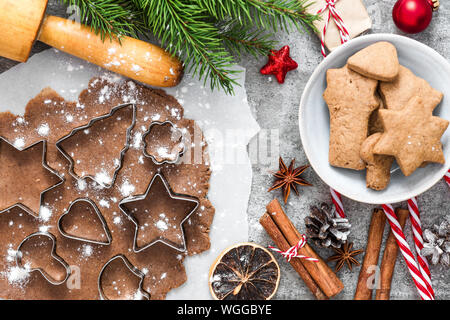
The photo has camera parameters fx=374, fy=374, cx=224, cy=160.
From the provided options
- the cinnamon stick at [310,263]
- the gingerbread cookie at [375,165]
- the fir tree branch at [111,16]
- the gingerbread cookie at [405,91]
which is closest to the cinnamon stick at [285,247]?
the cinnamon stick at [310,263]

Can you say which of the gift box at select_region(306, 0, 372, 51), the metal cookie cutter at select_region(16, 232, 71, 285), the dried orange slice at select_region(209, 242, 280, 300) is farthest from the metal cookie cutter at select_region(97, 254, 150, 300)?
the gift box at select_region(306, 0, 372, 51)

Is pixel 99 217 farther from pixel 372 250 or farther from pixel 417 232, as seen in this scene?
pixel 417 232

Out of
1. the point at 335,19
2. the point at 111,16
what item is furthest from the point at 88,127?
the point at 335,19

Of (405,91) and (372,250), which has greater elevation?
(405,91)

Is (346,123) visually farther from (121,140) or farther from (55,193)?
(55,193)

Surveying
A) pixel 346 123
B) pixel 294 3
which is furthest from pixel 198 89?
pixel 346 123

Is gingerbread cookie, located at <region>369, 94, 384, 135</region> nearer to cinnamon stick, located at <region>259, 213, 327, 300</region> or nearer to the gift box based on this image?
the gift box

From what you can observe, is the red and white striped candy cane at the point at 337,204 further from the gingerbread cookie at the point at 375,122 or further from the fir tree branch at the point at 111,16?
the fir tree branch at the point at 111,16
